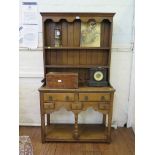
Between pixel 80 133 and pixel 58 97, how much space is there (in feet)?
2.24

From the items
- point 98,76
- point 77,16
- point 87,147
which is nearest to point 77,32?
point 77,16

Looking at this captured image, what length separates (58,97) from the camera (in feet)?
8.26

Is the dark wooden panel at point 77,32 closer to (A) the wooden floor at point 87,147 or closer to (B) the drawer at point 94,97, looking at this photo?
(B) the drawer at point 94,97

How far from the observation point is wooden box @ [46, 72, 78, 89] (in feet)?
8.26

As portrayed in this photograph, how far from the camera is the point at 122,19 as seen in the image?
2.86 metres

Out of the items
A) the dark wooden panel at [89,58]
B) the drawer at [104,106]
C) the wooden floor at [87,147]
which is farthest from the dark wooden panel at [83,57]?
the wooden floor at [87,147]

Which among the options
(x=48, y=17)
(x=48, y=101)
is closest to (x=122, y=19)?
(x=48, y=17)

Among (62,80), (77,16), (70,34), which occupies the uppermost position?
(77,16)

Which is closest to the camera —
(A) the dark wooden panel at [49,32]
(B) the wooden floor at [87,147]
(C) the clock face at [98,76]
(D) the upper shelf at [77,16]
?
(B) the wooden floor at [87,147]

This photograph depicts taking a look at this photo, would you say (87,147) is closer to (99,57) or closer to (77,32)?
(99,57)

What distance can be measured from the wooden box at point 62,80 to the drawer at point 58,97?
11cm

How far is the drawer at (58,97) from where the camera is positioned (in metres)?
2.51

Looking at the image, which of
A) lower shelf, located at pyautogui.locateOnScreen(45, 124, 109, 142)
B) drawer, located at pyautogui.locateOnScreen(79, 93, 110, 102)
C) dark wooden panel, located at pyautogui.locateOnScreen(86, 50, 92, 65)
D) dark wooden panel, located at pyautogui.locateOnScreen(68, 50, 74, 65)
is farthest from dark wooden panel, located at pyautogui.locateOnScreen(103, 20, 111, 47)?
lower shelf, located at pyautogui.locateOnScreen(45, 124, 109, 142)
